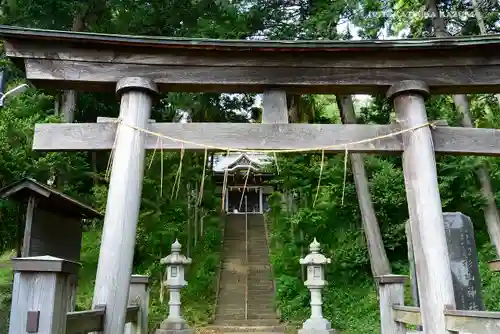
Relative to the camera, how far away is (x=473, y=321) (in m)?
3.68

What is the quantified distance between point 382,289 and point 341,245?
7.88 meters

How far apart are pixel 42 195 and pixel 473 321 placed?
4.80 metres

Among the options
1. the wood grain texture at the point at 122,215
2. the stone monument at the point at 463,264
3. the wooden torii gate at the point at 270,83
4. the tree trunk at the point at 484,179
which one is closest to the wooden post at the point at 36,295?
the wood grain texture at the point at 122,215

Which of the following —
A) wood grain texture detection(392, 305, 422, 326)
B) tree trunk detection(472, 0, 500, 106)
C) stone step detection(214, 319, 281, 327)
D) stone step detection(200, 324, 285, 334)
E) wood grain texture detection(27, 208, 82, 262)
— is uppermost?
tree trunk detection(472, 0, 500, 106)

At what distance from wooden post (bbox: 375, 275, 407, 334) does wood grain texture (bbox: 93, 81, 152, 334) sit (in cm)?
315

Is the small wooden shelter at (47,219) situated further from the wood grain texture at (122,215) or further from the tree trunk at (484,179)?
the tree trunk at (484,179)

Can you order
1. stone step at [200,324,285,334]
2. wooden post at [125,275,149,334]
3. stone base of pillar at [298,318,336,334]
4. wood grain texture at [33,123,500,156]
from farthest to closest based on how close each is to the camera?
stone step at [200,324,285,334], stone base of pillar at [298,318,336,334], wooden post at [125,275,149,334], wood grain texture at [33,123,500,156]

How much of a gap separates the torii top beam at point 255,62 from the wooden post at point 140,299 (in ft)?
8.64

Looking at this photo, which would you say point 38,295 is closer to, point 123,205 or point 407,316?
point 123,205

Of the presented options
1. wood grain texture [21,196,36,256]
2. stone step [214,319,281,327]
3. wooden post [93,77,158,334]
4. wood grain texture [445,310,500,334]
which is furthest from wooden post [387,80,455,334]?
stone step [214,319,281,327]

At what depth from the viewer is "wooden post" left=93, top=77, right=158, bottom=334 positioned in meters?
4.19

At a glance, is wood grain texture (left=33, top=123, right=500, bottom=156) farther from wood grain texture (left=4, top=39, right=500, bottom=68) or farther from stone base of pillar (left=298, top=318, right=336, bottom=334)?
stone base of pillar (left=298, top=318, right=336, bottom=334)

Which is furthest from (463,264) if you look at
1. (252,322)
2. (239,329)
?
(252,322)

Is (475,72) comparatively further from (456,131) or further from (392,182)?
(392,182)
